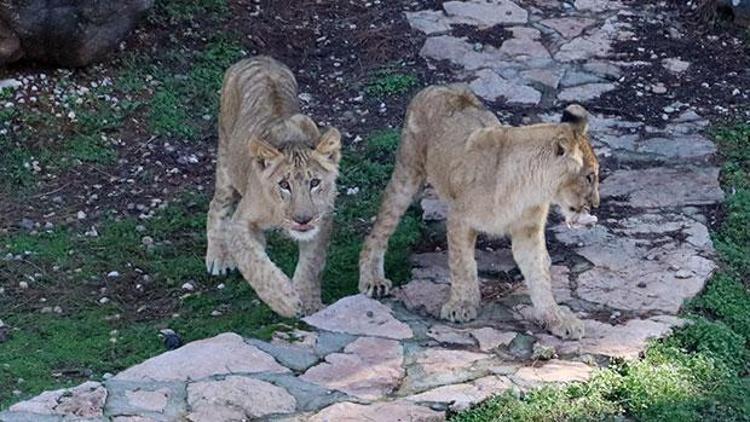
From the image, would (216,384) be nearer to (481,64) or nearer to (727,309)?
(727,309)

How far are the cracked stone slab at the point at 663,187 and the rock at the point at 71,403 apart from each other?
3840mm

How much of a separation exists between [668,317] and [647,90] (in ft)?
12.3

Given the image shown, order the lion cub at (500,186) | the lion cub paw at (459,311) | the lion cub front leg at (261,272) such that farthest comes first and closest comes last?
the lion cub front leg at (261,272)
the lion cub paw at (459,311)
the lion cub at (500,186)

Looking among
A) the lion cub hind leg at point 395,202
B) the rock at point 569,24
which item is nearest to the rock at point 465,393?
Result: the lion cub hind leg at point 395,202

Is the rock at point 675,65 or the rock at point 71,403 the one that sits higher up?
the rock at point 71,403

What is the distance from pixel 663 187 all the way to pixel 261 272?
9.16ft

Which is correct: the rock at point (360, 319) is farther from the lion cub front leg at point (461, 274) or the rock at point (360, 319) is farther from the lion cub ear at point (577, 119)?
the lion cub ear at point (577, 119)

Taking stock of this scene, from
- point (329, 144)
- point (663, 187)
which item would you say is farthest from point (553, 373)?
point (663, 187)

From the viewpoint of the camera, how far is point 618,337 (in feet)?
21.6

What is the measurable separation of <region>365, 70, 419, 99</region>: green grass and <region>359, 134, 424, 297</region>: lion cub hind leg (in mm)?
2880

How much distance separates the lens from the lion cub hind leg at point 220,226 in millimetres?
8086

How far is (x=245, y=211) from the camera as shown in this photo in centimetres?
737

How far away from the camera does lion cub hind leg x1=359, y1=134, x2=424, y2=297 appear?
7.43m

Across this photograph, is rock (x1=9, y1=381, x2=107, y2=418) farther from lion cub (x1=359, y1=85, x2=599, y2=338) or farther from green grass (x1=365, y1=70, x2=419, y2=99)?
green grass (x1=365, y1=70, x2=419, y2=99)
